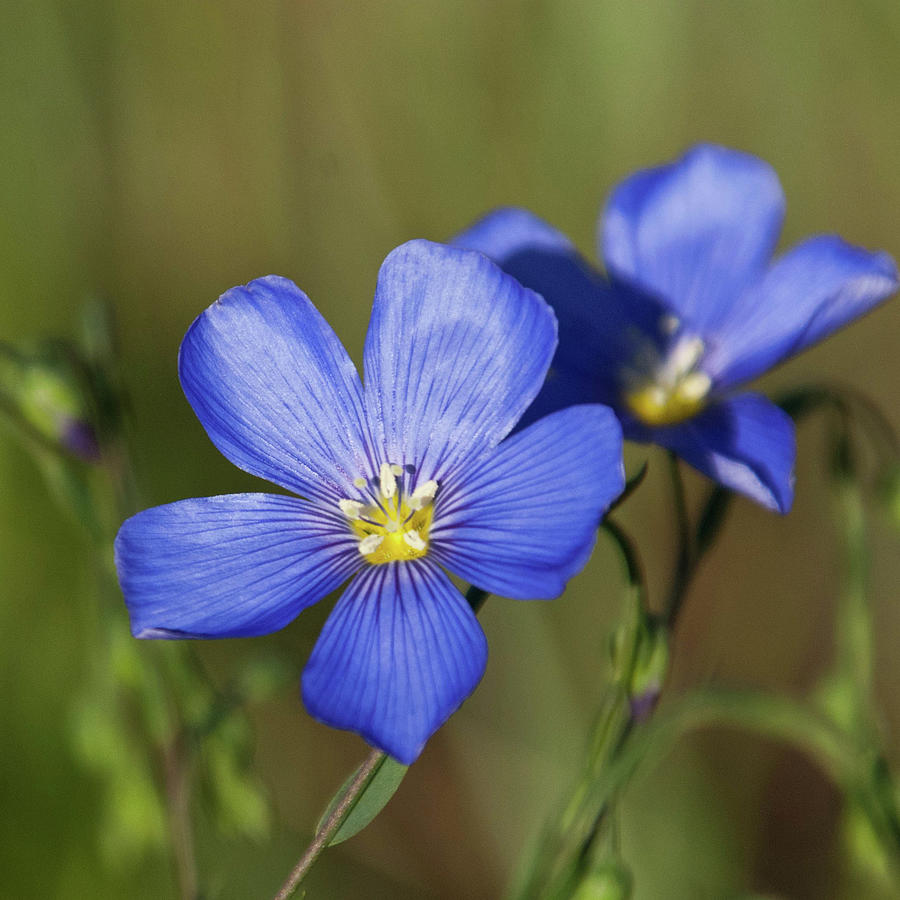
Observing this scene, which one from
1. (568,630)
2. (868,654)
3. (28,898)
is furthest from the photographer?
(568,630)

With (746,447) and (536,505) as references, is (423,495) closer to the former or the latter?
(536,505)

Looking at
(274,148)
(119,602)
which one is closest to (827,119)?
(274,148)

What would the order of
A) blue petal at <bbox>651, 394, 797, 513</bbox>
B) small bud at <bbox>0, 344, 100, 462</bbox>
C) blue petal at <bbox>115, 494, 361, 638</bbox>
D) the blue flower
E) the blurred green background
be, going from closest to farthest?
blue petal at <bbox>115, 494, 361, 638</bbox>, blue petal at <bbox>651, 394, 797, 513</bbox>, small bud at <bbox>0, 344, 100, 462</bbox>, the blue flower, the blurred green background

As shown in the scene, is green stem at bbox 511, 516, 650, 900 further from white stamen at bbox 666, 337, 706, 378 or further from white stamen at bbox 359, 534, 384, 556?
white stamen at bbox 666, 337, 706, 378

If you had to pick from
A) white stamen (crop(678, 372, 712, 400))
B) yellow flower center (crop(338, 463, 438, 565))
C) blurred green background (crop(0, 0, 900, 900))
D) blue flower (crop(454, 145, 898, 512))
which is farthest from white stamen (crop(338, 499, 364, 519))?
blurred green background (crop(0, 0, 900, 900))

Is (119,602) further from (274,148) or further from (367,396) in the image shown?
(274,148)

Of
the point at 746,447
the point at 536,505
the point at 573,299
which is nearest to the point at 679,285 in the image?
the point at 573,299

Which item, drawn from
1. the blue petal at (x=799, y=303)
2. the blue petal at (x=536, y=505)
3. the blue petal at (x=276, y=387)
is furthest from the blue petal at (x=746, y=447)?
the blue petal at (x=276, y=387)
